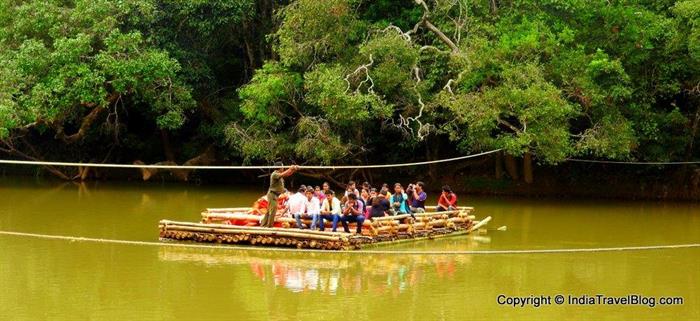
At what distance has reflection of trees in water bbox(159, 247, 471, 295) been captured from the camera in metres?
15.0

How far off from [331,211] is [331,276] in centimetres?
332

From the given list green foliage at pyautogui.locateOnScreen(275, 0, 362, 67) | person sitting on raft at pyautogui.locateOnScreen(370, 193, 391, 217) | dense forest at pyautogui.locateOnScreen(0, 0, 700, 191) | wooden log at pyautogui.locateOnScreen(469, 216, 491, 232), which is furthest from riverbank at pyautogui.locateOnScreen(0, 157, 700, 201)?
person sitting on raft at pyautogui.locateOnScreen(370, 193, 391, 217)

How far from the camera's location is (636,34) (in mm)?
26469

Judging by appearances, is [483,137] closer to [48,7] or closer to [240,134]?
Result: [240,134]

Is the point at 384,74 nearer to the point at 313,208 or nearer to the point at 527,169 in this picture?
the point at 527,169

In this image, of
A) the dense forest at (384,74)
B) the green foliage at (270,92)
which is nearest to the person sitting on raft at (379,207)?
the dense forest at (384,74)

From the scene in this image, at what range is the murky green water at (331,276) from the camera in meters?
13.5

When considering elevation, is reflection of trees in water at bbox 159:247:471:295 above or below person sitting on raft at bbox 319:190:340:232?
below

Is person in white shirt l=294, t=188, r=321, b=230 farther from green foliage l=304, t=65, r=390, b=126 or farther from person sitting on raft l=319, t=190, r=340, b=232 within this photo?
green foliage l=304, t=65, r=390, b=126

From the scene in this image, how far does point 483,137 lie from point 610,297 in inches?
463

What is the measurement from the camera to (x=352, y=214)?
18750 millimetres

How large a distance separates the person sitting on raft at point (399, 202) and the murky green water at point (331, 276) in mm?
792

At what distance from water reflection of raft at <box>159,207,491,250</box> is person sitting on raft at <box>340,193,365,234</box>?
13 centimetres

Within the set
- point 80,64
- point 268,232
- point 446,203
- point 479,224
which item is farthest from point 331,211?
point 80,64
